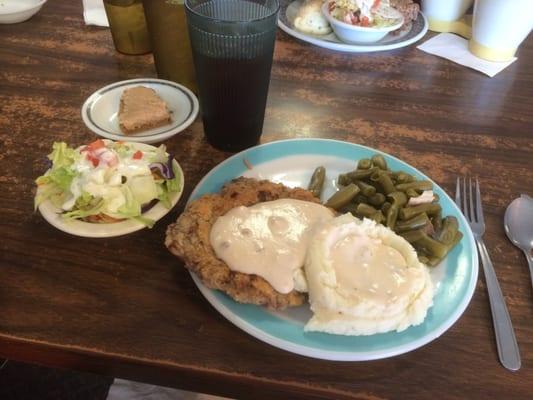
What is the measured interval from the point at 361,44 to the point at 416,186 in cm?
87

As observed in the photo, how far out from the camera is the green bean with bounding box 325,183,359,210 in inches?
40.3

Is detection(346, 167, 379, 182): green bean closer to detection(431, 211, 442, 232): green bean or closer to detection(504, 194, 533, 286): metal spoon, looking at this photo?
detection(431, 211, 442, 232): green bean

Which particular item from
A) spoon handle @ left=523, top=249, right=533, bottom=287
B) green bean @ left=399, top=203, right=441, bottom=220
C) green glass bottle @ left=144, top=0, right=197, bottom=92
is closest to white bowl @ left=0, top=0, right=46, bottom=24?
green glass bottle @ left=144, top=0, right=197, bottom=92

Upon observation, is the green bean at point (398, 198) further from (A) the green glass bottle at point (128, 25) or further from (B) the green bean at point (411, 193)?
(A) the green glass bottle at point (128, 25)

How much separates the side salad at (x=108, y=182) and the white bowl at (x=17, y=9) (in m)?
1.00

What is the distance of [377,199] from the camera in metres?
1.03

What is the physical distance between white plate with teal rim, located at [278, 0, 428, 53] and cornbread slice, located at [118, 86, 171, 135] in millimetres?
705

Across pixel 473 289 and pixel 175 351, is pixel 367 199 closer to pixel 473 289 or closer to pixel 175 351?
pixel 473 289

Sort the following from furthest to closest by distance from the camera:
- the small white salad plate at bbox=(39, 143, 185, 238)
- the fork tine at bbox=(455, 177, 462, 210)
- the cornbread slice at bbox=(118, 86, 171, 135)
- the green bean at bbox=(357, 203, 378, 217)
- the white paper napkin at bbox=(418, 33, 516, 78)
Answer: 1. the white paper napkin at bbox=(418, 33, 516, 78)
2. the cornbread slice at bbox=(118, 86, 171, 135)
3. the fork tine at bbox=(455, 177, 462, 210)
4. the green bean at bbox=(357, 203, 378, 217)
5. the small white salad plate at bbox=(39, 143, 185, 238)

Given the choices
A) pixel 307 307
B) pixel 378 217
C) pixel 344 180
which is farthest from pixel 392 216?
pixel 307 307

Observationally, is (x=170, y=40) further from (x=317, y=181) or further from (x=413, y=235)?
(x=413, y=235)

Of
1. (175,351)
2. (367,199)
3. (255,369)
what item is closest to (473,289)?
(367,199)

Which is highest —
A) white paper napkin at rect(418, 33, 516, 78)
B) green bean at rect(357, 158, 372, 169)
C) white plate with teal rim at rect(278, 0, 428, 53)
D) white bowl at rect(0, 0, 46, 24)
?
white bowl at rect(0, 0, 46, 24)

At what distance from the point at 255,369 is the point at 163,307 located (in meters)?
0.21
